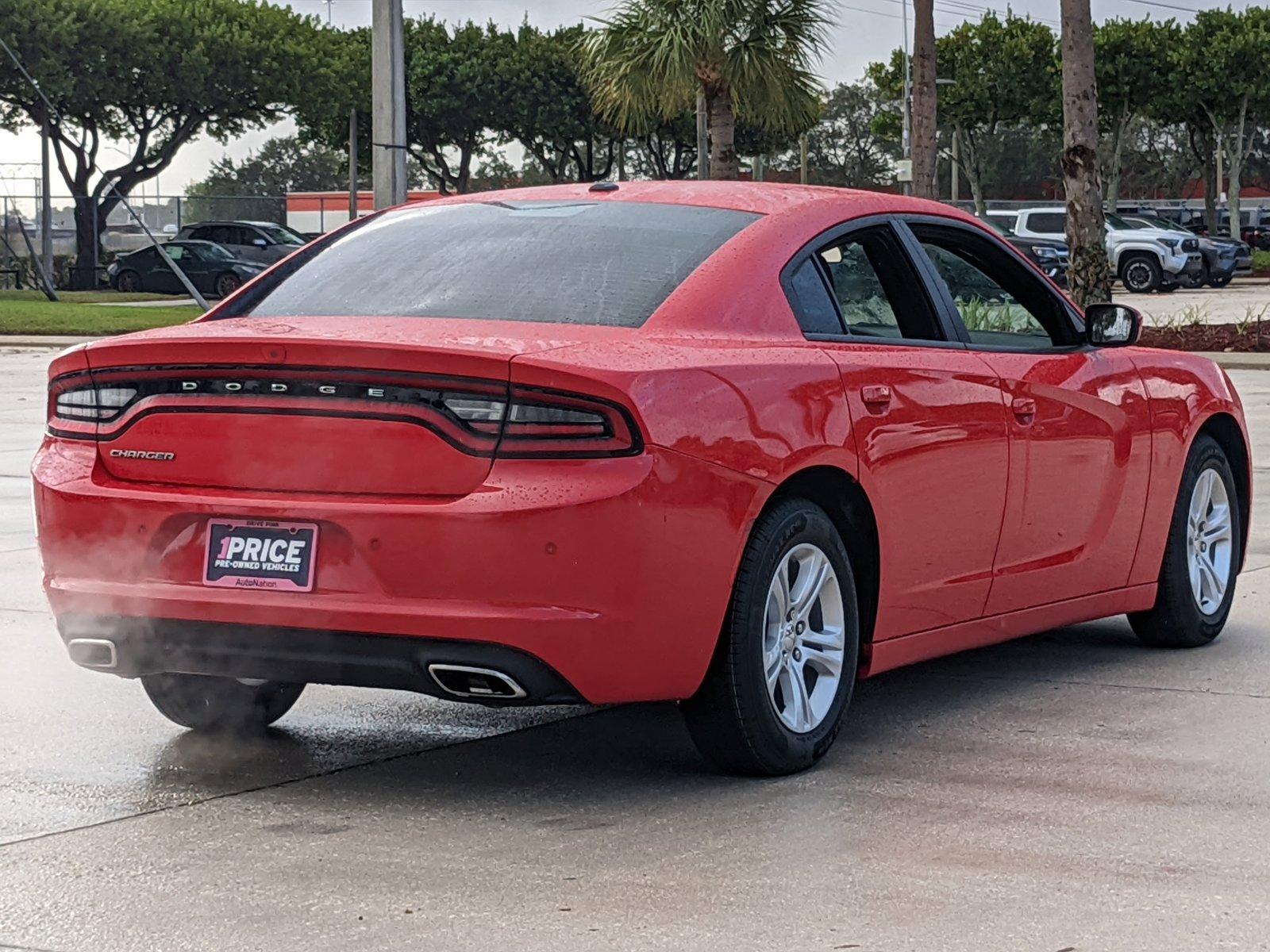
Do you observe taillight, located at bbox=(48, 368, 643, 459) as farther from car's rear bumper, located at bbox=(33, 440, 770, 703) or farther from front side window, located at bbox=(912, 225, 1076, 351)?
front side window, located at bbox=(912, 225, 1076, 351)

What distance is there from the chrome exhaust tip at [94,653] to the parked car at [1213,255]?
40.5m

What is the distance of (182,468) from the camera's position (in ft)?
16.9

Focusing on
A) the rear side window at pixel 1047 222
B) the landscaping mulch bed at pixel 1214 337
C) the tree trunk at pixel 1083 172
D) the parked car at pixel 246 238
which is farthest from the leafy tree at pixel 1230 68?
the tree trunk at pixel 1083 172

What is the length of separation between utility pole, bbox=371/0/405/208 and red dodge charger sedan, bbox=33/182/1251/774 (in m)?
10.8

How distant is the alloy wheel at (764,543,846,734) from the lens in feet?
17.6

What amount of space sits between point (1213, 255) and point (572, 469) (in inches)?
1628

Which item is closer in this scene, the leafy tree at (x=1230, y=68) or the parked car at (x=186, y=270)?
the parked car at (x=186, y=270)

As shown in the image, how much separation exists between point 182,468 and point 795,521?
1.49m

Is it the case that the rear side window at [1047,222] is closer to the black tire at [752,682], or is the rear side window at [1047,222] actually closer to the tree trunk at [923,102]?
the tree trunk at [923,102]

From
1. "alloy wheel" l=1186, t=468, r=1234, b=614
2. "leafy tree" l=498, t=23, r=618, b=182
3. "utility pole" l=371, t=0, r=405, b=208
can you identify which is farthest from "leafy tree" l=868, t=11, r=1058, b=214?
"alloy wheel" l=1186, t=468, r=1234, b=614

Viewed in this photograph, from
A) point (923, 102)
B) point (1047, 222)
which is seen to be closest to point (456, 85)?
point (1047, 222)

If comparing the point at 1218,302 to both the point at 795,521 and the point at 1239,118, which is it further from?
the point at 795,521

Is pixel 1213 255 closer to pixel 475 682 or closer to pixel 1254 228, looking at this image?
pixel 1254 228

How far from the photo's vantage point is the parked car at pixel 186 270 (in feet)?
147
